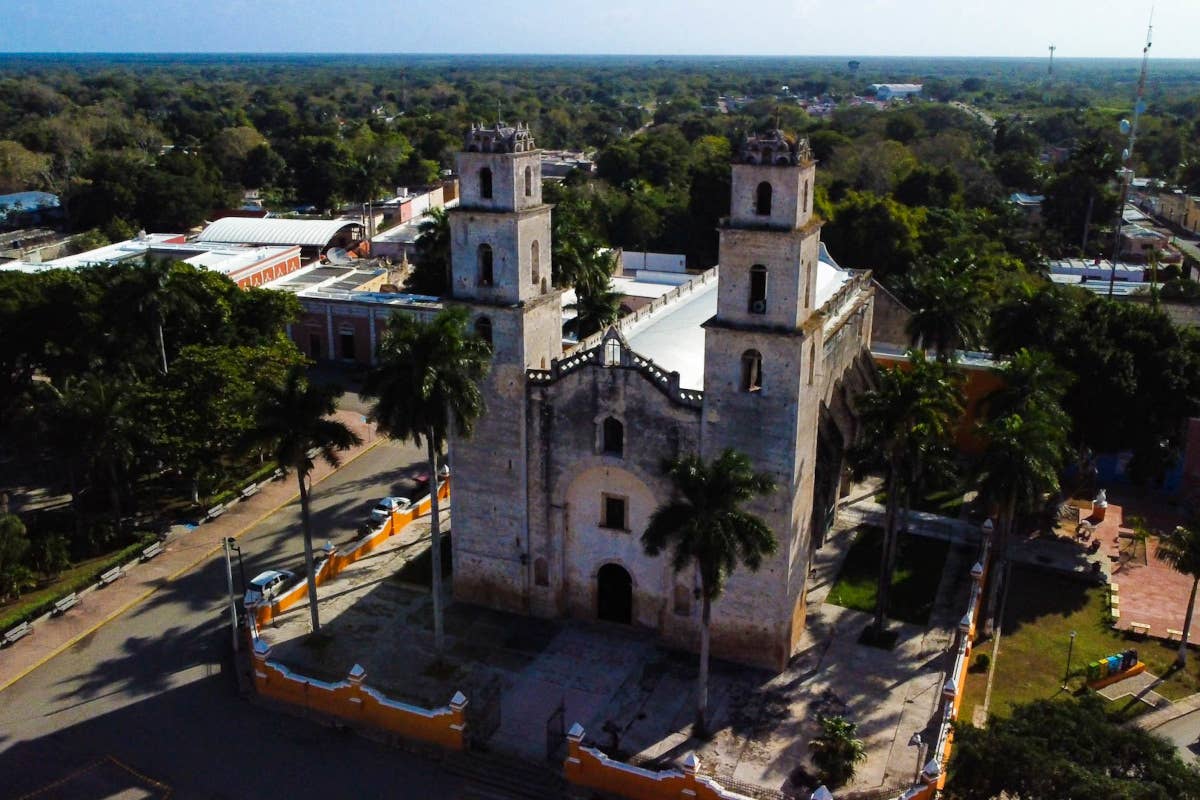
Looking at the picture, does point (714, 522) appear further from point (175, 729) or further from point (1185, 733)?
point (175, 729)

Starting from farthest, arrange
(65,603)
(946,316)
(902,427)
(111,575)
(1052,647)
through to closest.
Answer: (946,316)
(111,575)
(65,603)
(1052,647)
(902,427)

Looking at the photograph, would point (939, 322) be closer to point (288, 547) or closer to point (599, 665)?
point (599, 665)

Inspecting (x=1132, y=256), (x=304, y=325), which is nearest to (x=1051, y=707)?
(x=304, y=325)

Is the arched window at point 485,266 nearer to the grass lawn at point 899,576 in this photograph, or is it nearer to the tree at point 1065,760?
the grass lawn at point 899,576

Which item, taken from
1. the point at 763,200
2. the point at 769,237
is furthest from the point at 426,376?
the point at 763,200

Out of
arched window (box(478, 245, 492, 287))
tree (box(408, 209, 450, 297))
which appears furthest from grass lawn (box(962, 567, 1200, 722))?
tree (box(408, 209, 450, 297))

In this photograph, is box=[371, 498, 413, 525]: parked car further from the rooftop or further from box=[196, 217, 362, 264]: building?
box=[196, 217, 362, 264]: building
